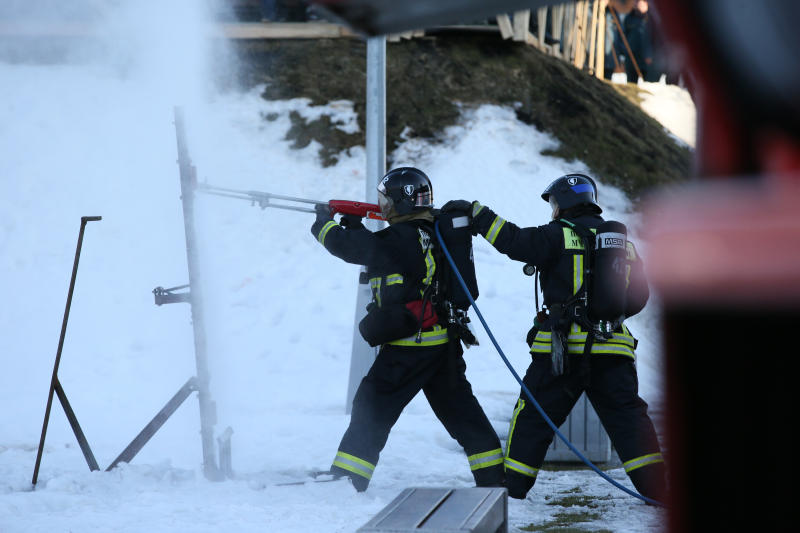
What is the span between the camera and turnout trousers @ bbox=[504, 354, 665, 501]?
4.82 meters

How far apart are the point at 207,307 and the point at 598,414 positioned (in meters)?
6.03

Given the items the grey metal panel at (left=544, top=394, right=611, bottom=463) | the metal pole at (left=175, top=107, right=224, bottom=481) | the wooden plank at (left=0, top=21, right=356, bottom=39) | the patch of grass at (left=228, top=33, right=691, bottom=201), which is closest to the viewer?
the metal pole at (left=175, top=107, right=224, bottom=481)

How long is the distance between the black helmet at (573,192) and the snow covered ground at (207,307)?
0.82m

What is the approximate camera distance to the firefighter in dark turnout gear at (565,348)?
498 cm

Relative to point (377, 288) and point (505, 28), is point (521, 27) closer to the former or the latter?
point (505, 28)

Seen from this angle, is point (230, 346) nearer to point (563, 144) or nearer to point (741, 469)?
point (563, 144)

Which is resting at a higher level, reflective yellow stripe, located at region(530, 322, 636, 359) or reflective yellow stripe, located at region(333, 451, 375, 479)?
reflective yellow stripe, located at region(530, 322, 636, 359)

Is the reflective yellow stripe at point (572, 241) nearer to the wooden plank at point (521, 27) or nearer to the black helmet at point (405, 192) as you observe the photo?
the black helmet at point (405, 192)

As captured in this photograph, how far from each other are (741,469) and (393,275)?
454cm

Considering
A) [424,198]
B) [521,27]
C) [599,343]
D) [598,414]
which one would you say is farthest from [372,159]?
[521,27]

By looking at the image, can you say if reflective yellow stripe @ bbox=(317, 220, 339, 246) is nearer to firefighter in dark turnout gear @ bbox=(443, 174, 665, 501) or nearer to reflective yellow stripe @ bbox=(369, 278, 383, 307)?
reflective yellow stripe @ bbox=(369, 278, 383, 307)

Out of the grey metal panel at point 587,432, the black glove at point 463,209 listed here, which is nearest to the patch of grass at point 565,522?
the grey metal panel at point 587,432

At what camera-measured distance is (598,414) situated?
5.02 meters

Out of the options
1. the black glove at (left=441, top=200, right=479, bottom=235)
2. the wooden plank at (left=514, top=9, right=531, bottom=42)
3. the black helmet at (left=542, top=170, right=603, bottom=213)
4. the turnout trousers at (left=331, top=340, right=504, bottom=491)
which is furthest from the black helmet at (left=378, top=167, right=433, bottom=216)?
the wooden plank at (left=514, top=9, right=531, bottom=42)
